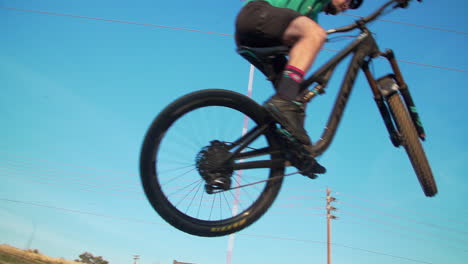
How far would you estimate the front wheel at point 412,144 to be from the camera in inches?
116

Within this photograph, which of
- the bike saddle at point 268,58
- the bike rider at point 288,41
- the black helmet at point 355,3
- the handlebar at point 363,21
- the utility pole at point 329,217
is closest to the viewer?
the bike rider at point 288,41

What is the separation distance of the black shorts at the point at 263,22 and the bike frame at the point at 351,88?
48 centimetres

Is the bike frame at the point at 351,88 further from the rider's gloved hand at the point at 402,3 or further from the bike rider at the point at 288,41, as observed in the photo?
the bike rider at the point at 288,41

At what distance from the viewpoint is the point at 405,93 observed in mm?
3133

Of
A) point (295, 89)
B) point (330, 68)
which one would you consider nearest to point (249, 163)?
point (295, 89)

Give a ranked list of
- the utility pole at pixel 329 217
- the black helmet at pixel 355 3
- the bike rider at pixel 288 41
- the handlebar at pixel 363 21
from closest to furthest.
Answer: the bike rider at pixel 288 41 → the black helmet at pixel 355 3 → the handlebar at pixel 363 21 → the utility pole at pixel 329 217

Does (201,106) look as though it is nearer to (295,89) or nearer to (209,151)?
(209,151)

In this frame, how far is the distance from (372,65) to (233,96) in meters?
1.44

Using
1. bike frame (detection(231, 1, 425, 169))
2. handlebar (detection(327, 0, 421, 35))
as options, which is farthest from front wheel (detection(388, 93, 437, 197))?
handlebar (detection(327, 0, 421, 35))

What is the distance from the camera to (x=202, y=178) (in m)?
2.46

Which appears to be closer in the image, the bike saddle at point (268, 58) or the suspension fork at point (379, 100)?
the bike saddle at point (268, 58)

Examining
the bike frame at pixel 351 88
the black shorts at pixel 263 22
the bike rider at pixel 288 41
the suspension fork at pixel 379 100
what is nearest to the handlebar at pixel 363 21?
the bike frame at pixel 351 88

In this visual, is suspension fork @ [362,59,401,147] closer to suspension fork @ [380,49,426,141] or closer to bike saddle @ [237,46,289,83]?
suspension fork @ [380,49,426,141]

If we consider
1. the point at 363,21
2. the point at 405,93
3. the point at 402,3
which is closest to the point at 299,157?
the point at 405,93
